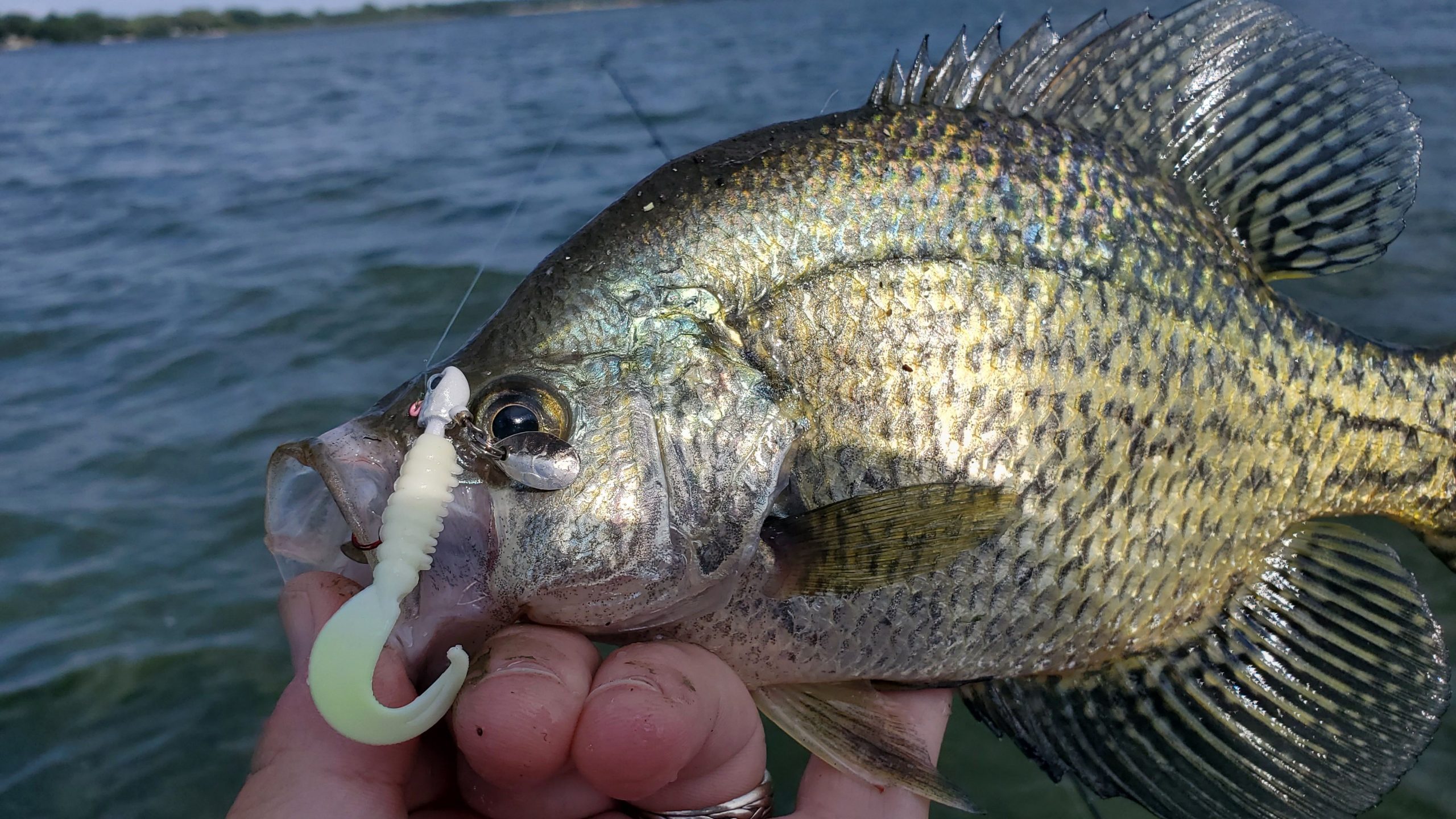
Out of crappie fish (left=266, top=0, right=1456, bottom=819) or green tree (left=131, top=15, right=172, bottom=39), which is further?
green tree (left=131, top=15, right=172, bottom=39)

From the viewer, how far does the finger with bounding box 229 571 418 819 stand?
4.71ft

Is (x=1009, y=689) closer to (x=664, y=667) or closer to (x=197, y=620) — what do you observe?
(x=664, y=667)

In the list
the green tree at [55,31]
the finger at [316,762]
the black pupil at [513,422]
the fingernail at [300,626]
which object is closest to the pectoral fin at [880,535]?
the black pupil at [513,422]

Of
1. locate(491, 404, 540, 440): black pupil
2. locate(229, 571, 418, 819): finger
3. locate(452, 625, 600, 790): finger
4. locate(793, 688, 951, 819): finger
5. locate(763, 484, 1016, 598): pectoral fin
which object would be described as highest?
locate(491, 404, 540, 440): black pupil

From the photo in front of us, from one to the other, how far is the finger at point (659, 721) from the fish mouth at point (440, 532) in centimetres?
29

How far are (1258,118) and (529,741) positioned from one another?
6.74ft

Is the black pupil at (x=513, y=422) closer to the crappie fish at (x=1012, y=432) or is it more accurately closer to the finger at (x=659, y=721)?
the crappie fish at (x=1012, y=432)

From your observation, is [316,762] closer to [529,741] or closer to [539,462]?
[529,741]

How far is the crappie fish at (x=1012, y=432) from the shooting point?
5.42ft

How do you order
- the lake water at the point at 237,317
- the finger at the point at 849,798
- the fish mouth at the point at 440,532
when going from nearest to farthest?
the fish mouth at the point at 440,532
the finger at the point at 849,798
the lake water at the point at 237,317

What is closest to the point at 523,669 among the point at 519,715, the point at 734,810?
the point at 519,715

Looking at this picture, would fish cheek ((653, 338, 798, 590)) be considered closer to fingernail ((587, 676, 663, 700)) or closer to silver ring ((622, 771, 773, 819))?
fingernail ((587, 676, 663, 700))

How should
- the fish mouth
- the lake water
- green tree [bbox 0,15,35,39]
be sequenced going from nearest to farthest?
1. the fish mouth
2. the lake water
3. green tree [bbox 0,15,35,39]

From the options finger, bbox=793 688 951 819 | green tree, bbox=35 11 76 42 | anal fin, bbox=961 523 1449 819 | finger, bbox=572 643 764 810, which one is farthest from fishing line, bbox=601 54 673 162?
green tree, bbox=35 11 76 42
